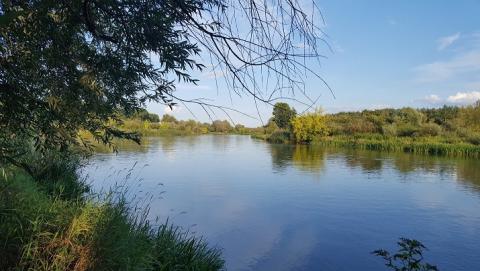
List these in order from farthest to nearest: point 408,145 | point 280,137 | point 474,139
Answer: point 280,137 → point 408,145 → point 474,139

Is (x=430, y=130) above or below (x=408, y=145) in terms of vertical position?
above

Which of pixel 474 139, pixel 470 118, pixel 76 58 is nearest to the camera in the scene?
pixel 76 58

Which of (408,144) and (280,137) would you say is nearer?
(408,144)

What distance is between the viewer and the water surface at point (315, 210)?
859 centimetres

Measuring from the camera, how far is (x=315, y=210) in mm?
12383

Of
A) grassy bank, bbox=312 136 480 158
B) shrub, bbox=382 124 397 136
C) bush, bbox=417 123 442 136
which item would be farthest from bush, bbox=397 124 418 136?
grassy bank, bbox=312 136 480 158

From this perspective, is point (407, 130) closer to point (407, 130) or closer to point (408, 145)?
point (407, 130)

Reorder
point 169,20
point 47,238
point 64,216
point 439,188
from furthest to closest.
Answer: point 439,188, point 64,216, point 47,238, point 169,20

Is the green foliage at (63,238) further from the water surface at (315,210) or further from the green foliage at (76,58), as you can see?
the water surface at (315,210)

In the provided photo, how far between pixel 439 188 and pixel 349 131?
A: 33994 millimetres

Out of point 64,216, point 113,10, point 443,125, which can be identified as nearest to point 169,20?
point 113,10

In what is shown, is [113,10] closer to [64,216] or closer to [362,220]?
[64,216]

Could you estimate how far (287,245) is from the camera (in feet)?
30.2

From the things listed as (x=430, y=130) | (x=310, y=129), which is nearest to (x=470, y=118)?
(x=430, y=130)
